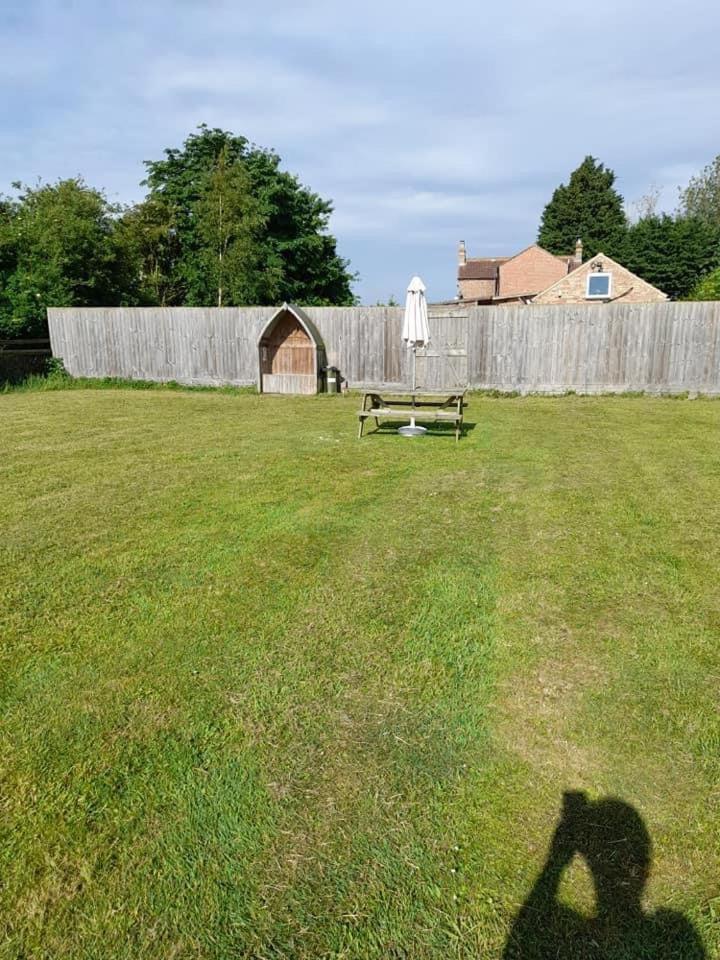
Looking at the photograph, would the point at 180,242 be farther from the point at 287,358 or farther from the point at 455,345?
the point at 455,345

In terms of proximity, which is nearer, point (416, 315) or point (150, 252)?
point (416, 315)

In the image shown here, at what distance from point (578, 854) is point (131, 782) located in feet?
4.89

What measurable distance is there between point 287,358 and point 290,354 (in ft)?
0.43

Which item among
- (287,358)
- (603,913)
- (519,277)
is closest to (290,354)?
(287,358)

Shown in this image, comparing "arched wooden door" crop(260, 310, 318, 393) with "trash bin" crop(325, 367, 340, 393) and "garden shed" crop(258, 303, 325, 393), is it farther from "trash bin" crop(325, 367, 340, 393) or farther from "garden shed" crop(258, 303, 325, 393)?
"trash bin" crop(325, 367, 340, 393)

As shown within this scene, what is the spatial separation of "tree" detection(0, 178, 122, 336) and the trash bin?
8.71m

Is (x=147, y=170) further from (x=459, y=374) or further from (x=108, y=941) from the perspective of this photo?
(x=108, y=941)

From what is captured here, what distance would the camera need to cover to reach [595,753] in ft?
7.37

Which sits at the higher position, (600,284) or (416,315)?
(600,284)

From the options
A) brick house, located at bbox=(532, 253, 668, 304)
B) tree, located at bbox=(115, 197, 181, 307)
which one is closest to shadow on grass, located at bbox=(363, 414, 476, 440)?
tree, located at bbox=(115, 197, 181, 307)

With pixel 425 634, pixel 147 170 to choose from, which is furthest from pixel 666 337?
pixel 147 170

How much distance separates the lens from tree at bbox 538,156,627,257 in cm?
5316

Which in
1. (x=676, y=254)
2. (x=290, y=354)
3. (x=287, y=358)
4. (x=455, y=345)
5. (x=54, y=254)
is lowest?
(x=287, y=358)

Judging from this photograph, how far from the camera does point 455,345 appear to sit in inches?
574
